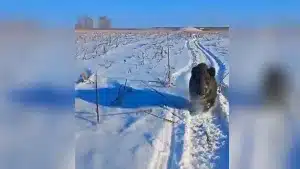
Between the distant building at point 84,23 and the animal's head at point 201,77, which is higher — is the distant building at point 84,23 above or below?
above

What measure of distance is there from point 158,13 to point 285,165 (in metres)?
0.78

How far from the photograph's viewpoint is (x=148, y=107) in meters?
2.16

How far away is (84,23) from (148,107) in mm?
418

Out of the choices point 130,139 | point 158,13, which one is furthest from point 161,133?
point 158,13

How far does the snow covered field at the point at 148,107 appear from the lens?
2148 mm

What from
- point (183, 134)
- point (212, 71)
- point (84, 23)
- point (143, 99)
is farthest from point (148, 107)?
point (84, 23)

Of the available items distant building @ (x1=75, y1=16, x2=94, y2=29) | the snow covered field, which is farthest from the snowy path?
distant building @ (x1=75, y1=16, x2=94, y2=29)

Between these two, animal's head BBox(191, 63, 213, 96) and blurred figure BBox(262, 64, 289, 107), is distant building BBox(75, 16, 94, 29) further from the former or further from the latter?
blurred figure BBox(262, 64, 289, 107)

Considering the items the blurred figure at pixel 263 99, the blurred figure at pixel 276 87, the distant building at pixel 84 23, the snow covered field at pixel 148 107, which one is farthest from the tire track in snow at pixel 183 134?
the distant building at pixel 84 23

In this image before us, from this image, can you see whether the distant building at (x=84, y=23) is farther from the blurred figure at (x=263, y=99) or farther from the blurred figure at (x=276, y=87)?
the blurred figure at (x=276, y=87)

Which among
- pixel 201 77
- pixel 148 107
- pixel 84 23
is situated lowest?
pixel 148 107

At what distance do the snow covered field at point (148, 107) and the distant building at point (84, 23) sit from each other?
0.03 meters

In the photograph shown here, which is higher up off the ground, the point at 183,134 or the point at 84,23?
the point at 84,23

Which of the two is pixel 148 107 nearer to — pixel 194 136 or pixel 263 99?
pixel 194 136
